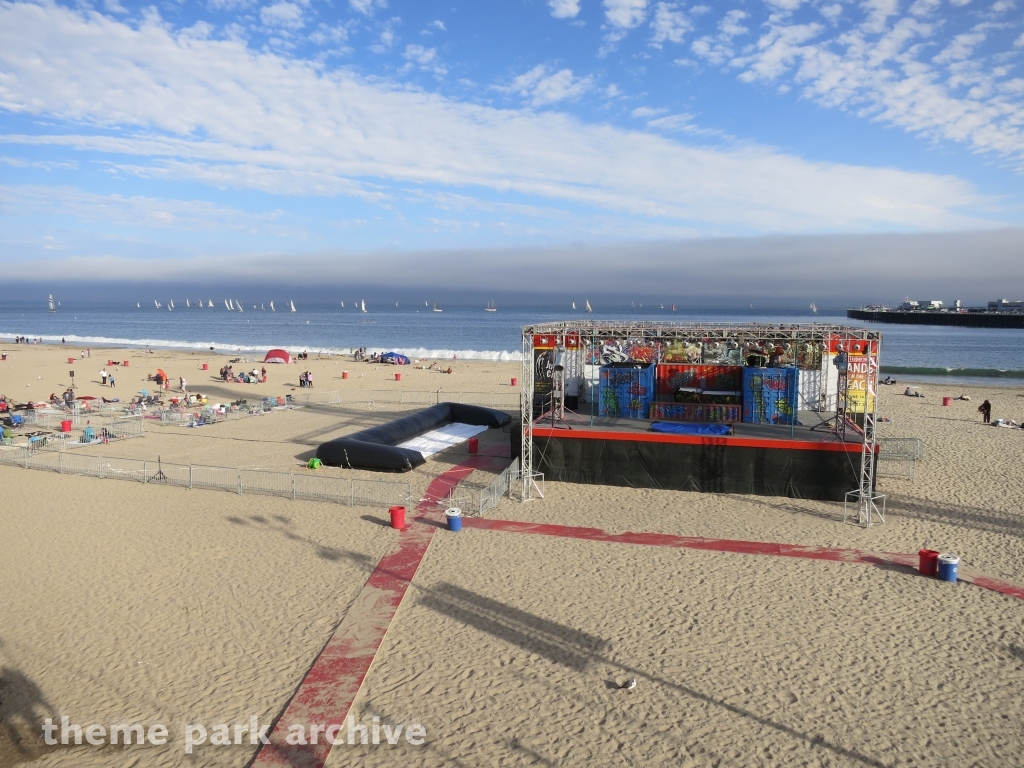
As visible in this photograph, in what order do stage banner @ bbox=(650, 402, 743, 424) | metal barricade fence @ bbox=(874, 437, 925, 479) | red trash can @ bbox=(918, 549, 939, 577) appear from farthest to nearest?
stage banner @ bbox=(650, 402, 743, 424) → metal barricade fence @ bbox=(874, 437, 925, 479) → red trash can @ bbox=(918, 549, 939, 577)

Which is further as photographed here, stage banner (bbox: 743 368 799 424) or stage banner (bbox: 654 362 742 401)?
stage banner (bbox: 654 362 742 401)

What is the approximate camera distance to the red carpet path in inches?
291

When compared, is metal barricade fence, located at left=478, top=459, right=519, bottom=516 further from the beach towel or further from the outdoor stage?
the beach towel

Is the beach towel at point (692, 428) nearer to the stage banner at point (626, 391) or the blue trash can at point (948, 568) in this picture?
Result: the stage banner at point (626, 391)

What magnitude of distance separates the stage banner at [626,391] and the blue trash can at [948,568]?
9532 millimetres

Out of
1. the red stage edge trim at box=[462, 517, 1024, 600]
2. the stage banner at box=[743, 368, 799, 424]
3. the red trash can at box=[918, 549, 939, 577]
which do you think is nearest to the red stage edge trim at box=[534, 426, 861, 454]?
the stage banner at box=[743, 368, 799, 424]

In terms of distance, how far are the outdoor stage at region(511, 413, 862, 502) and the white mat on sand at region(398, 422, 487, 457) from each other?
4505 millimetres

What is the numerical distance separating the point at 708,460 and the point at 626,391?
4350mm

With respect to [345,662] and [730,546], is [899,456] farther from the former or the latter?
[345,662]

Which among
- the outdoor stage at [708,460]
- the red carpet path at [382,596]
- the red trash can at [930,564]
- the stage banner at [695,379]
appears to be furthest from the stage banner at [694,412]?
the red trash can at [930,564]

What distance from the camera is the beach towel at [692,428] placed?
1702 cm

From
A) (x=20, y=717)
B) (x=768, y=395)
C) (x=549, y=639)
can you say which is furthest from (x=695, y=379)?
(x=20, y=717)

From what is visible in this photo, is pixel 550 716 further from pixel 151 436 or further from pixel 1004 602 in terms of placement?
pixel 151 436

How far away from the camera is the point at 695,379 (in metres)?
21.2
